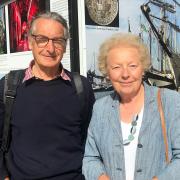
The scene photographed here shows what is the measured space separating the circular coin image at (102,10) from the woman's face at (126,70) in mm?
1161

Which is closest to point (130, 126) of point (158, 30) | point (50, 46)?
point (50, 46)

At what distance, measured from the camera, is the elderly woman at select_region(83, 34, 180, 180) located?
2012mm

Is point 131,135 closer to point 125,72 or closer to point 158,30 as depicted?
point 125,72

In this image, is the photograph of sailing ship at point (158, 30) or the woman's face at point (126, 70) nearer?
the woman's face at point (126, 70)

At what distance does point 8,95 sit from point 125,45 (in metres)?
0.71

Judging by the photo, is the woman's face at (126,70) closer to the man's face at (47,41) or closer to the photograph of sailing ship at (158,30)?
the man's face at (47,41)

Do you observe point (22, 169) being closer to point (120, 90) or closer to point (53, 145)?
point (53, 145)

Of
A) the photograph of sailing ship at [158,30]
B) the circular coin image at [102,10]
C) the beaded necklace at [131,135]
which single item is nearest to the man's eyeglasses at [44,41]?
the beaded necklace at [131,135]

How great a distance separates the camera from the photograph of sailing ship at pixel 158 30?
3.46 meters

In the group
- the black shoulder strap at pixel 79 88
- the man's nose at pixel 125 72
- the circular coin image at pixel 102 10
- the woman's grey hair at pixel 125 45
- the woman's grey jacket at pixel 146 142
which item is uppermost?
the circular coin image at pixel 102 10

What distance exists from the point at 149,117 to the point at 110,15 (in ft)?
4.83

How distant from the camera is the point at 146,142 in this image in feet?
6.60

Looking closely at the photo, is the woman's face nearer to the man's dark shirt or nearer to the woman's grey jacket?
the woman's grey jacket

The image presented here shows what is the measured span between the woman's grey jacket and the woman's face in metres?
0.09
